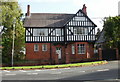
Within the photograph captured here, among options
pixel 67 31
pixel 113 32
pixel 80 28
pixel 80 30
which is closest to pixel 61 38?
pixel 67 31

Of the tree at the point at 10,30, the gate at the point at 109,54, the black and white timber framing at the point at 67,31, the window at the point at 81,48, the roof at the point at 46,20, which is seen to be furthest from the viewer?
the roof at the point at 46,20

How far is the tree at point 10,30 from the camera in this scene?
94.7ft

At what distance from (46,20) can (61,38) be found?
4.84 meters

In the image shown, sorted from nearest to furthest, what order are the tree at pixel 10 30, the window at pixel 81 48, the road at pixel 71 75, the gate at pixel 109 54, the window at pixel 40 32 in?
the road at pixel 71 75 → the tree at pixel 10 30 → the gate at pixel 109 54 → the window at pixel 40 32 → the window at pixel 81 48

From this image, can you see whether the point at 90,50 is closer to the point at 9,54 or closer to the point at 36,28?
the point at 36,28

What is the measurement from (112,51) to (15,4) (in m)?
18.0

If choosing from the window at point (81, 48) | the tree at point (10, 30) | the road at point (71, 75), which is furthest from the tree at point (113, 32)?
the tree at point (10, 30)

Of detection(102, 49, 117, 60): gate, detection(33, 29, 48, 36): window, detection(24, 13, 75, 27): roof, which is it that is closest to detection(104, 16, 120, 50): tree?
detection(102, 49, 117, 60): gate

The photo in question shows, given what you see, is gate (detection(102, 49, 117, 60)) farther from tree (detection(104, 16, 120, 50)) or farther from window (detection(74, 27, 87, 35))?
window (detection(74, 27, 87, 35))

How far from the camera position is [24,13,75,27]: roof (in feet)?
116

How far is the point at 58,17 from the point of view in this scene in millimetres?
37781

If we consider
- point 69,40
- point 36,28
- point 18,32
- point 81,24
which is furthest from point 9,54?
point 81,24

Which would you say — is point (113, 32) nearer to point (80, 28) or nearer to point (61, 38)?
point (80, 28)

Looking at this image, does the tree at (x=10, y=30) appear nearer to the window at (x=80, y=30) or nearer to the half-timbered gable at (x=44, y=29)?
the half-timbered gable at (x=44, y=29)
